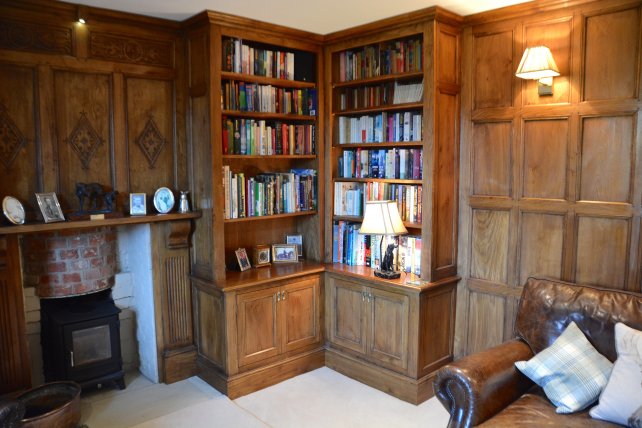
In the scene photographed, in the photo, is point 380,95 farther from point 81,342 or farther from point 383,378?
point 81,342

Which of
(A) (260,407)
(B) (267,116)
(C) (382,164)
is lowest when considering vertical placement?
(A) (260,407)

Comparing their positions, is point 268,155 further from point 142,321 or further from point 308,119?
point 142,321

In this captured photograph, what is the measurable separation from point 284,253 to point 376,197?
88 centimetres

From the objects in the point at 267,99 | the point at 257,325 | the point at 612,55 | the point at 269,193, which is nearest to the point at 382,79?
the point at 267,99

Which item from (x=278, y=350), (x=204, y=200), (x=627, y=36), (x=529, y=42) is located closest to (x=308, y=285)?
(x=278, y=350)

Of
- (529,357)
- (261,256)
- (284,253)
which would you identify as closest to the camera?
(529,357)

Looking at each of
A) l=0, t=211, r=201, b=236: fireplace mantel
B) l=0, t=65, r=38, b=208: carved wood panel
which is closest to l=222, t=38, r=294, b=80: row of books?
l=0, t=211, r=201, b=236: fireplace mantel

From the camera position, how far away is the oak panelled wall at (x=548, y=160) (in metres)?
2.88

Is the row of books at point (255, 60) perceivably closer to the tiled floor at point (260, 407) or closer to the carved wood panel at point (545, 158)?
the carved wood panel at point (545, 158)

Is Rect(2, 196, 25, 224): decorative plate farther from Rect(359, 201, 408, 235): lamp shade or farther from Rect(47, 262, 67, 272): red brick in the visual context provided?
Rect(359, 201, 408, 235): lamp shade

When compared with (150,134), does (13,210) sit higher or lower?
lower

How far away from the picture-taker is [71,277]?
3.39m

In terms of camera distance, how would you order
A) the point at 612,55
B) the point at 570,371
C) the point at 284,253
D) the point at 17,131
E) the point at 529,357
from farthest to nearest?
the point at 284,253
the point at 17,131
the point at 612,55
the point at 529,357
the point at 570,371

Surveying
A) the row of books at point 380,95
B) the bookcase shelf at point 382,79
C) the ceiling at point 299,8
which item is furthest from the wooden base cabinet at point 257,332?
the ceiling at point 299,8
